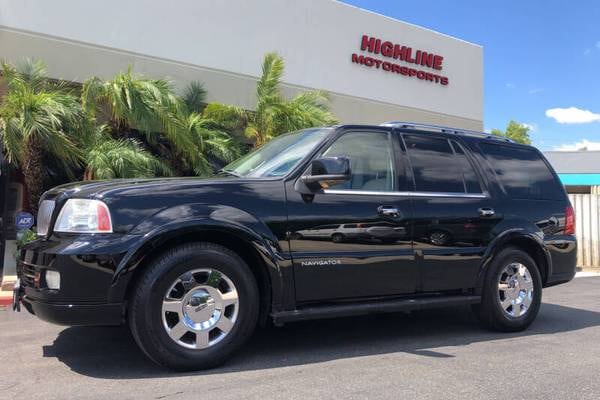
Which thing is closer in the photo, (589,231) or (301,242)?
(301,242)

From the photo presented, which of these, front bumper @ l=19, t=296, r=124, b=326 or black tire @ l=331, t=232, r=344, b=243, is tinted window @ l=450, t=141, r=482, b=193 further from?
front bumper @ l=19, t=296, r=124, b=326

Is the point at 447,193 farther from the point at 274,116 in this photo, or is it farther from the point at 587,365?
the point at 274,116

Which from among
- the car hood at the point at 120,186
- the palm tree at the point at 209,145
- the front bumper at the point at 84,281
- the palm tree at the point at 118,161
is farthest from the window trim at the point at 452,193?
the palm tree at the point at 209,145

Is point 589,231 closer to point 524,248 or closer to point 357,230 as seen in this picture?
point 524,248

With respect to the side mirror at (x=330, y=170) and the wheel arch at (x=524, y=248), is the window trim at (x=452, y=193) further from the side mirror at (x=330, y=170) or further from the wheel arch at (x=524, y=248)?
the side mirror at (x=330, y=170)

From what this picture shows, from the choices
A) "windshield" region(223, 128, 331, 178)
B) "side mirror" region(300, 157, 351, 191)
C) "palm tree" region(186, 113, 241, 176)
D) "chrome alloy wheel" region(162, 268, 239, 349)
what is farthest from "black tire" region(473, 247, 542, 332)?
"palm tree" region(186, 113, 241, 176)

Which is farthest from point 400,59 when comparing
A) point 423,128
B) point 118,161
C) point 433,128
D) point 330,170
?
point 330,170

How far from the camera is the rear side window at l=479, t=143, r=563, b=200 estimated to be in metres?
5.88

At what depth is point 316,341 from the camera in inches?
204

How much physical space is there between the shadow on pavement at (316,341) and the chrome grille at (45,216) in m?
1.03

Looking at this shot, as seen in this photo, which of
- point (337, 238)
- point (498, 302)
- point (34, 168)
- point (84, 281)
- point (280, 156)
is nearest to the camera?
point (84, 281)

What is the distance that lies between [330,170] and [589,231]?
11.2m

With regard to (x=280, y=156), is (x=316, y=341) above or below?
below

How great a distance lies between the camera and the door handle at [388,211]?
4.82 meters
